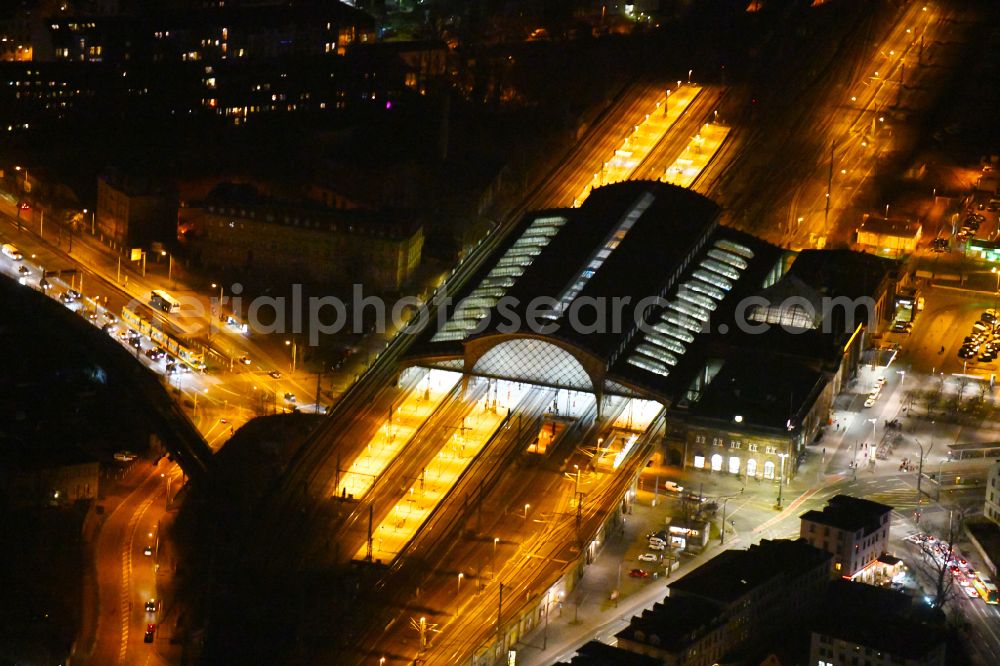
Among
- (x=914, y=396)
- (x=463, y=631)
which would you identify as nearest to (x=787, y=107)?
(x=914, y=396)

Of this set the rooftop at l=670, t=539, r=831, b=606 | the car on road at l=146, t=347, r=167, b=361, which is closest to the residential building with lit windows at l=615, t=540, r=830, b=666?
the rooftop at l=670, t=539, r=831, b=606

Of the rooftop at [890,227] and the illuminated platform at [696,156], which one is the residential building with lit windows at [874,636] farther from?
the illuminated platform at [696,156]

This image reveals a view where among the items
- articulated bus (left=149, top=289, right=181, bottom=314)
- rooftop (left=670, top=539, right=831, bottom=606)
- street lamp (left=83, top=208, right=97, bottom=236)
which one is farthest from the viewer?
street lamp (left=83, top=208, right=97, bottom=236)

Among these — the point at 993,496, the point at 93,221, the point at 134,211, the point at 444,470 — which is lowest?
the point at 444,470

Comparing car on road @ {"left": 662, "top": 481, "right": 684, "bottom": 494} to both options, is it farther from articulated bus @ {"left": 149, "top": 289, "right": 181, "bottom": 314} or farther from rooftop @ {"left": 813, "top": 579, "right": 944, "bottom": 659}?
articulated bus @ {"left": 149, "top": 289, "right": 181, "bottom": 314}

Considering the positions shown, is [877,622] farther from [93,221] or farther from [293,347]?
[93,221]

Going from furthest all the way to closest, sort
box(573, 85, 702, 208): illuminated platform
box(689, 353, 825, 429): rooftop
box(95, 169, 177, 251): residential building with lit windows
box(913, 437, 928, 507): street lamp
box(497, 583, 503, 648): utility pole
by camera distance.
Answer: box(573, 85, 702, 208): illuminated platform → box(95, 169, 177, 251): residential building with lit windows → box(689, 353, 825, 429): rooftop → box(913, 437, 928, 507): street lamp → box(497, 583, 503, 648): utility pole

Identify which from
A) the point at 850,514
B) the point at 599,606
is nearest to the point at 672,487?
the point at 850,514
